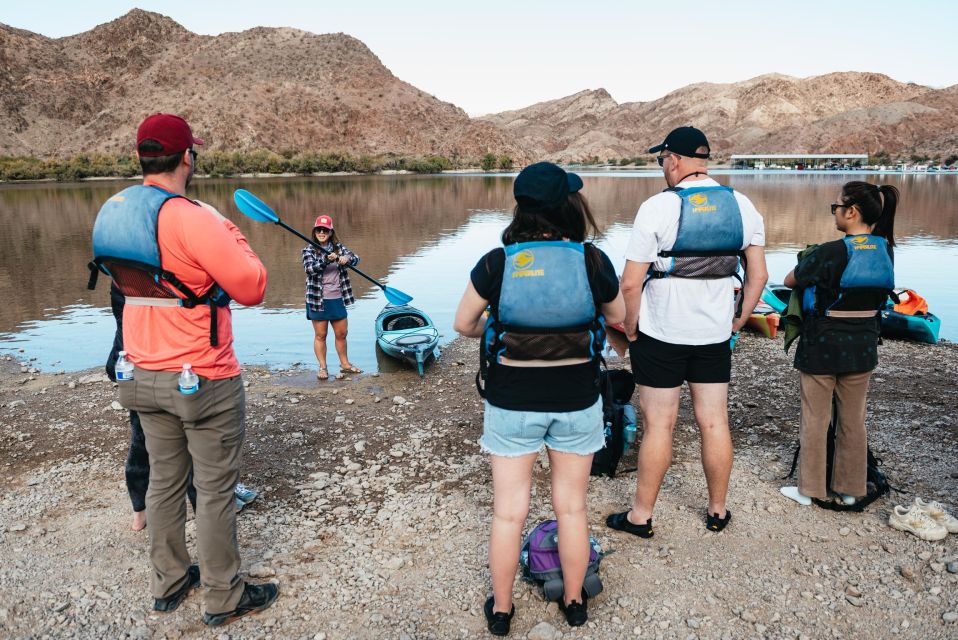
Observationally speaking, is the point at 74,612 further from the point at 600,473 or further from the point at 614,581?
the point at 600,473

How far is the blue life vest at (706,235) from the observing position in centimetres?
381

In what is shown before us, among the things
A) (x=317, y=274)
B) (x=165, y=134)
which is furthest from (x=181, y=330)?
(x=317, y=274)

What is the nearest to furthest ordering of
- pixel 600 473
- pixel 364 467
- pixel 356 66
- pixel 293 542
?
pixel 293 542, pixel 600 473, pixel 364 467, pixel 356 66

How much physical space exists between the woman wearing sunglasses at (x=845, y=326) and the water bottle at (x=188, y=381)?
384cm

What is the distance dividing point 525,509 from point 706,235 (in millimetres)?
1900

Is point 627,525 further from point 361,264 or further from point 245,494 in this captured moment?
point 361,264

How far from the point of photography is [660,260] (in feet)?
12.9

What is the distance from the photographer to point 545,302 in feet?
9.84

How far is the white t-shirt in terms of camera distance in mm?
3828

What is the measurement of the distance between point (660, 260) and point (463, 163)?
470 feet

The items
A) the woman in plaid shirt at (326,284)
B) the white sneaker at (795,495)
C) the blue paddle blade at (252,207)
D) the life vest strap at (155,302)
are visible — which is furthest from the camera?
the woman in plaid shirt at (326,284)

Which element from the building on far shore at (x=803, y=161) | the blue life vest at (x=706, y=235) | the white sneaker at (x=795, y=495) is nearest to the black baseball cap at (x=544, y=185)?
the blue life vest at (x=706, y=235)

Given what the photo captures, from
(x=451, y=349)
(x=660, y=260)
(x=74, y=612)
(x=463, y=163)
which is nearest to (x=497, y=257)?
(x=660, y=260)

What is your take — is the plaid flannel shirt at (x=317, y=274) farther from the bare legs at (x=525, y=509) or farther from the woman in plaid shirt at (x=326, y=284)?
the bare legs at (x=525, y=509)
